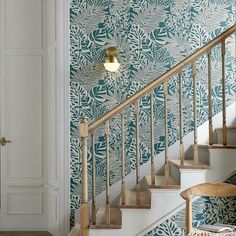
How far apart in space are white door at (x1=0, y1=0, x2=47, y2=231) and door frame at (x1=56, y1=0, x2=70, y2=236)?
428 mm

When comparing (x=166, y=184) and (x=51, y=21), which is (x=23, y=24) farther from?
(x=166, y=184)

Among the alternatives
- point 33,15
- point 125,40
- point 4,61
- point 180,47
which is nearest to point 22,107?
point 4,61

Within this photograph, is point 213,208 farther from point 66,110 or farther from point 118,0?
point 118,0

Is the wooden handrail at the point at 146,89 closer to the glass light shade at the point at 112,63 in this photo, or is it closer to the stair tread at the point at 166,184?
the stair tread at the point at 166,184

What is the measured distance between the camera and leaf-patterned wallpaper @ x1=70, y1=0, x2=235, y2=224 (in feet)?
18.1

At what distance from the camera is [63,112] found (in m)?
5.46

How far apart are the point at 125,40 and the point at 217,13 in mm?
1100

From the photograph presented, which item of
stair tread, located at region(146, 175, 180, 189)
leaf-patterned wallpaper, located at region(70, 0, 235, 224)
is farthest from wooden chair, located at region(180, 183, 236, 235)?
leaf-patterned wallpaper, located at region(70, 0, 235, 224)

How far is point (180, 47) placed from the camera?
18.3 feet

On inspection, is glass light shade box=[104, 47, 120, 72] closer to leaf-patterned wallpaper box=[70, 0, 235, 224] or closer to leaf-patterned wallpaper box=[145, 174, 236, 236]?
leaf-patterned wallpaper box=[70, 0, 235, 224]

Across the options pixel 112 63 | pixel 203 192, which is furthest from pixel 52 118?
pixel 203 192

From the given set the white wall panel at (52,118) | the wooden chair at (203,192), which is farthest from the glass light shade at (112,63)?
the wooden chair at (203,192)

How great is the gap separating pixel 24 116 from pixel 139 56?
1.54 meters

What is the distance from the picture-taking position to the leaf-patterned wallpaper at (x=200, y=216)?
4.60m
